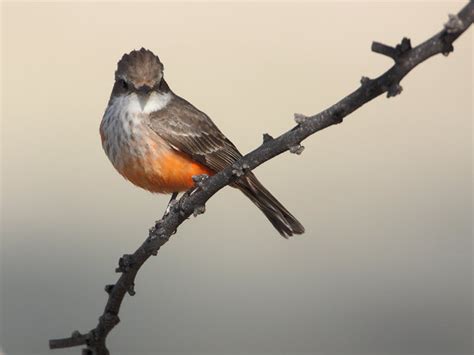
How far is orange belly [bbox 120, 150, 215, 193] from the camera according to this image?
488cm

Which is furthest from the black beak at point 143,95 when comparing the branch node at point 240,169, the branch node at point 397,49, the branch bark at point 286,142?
the branch node at point 397,49

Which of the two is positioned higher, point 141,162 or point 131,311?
point 131,311

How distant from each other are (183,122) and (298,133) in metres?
2.97

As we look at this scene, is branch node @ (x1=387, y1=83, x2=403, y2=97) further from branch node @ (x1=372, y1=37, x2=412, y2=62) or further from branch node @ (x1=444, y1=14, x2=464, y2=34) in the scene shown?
branch node @ (x1=444, y1=14, x2=464, y2=34)

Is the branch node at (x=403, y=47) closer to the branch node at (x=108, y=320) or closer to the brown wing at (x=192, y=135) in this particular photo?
the branch node at (x=108, y=320)

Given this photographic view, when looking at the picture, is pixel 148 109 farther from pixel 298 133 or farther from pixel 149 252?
pixel 298 133

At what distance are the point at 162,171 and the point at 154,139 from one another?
0.24 m

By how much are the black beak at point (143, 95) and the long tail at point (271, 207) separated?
2.88 feet

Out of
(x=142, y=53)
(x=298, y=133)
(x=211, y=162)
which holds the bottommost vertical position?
(x=298, y=133)

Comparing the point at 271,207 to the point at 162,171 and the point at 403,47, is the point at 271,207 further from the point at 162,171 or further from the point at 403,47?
the point at 403,47

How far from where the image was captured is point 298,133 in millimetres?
2287

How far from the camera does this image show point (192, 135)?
5.16m

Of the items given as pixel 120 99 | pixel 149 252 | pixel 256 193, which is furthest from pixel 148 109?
pixel 149 252

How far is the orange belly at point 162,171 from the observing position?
4883mm
